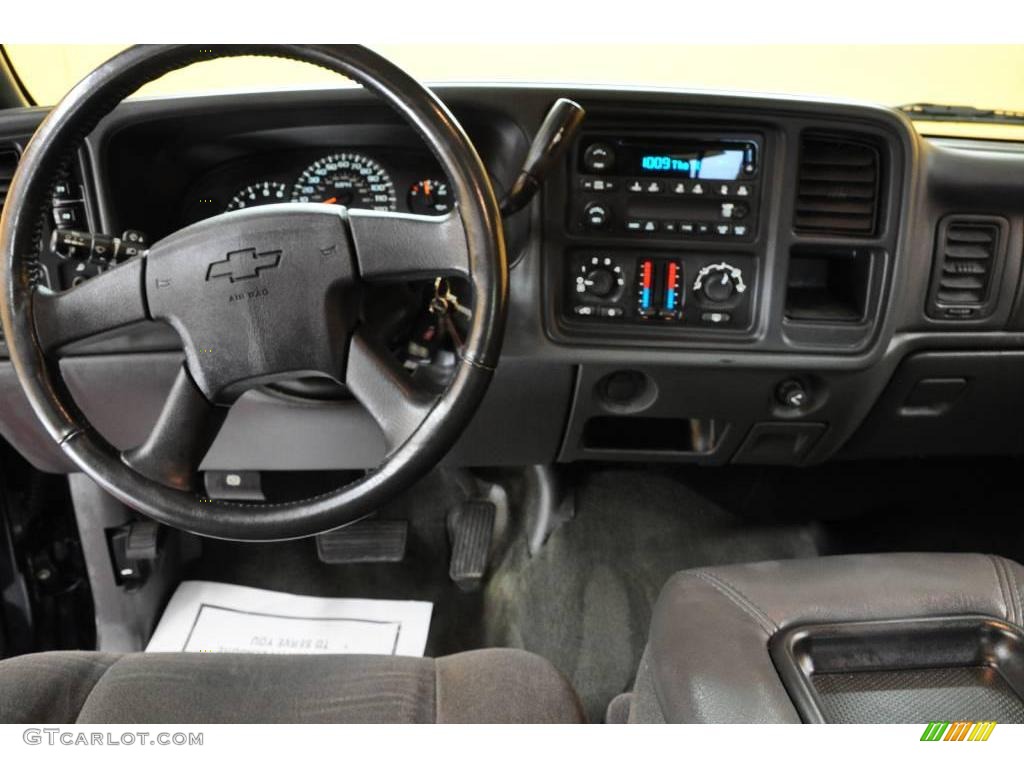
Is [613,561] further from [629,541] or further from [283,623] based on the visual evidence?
[283,623]

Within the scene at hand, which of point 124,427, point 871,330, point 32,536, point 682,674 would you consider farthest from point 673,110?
point 32,536

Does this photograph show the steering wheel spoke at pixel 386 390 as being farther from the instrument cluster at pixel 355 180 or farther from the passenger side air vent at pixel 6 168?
the passenger side air vent at pixel 6 168

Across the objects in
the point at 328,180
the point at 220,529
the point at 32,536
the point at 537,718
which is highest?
the point at 328,180

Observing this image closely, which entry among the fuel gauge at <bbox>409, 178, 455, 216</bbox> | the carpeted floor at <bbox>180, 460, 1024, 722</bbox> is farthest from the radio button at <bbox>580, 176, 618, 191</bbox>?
the carpeted floor at <bbox>180, 460, 1024, 722</bbox>

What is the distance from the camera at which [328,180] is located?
4.05 ft

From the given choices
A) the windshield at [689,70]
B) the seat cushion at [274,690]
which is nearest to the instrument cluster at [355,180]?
the windshield at [689,70]

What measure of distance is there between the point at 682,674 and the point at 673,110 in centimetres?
74

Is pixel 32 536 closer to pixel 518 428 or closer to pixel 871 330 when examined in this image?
pixel 518 428

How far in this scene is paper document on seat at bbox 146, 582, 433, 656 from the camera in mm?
1573

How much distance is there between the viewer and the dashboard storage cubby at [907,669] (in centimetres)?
81

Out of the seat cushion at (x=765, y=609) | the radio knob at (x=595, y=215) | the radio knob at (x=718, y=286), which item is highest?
the radio knob at (x=595, y=215)

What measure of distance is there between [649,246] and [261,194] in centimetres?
60

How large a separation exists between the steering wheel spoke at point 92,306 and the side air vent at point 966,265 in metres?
1.12
